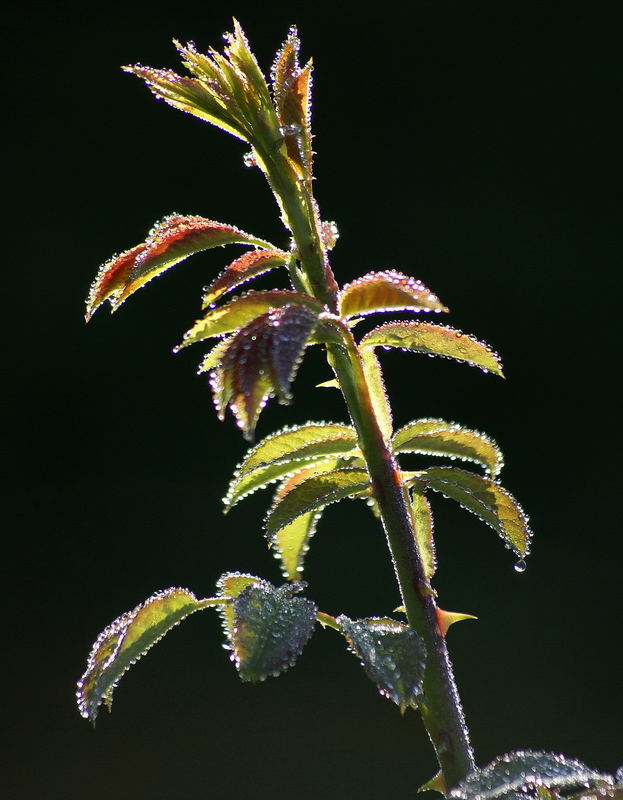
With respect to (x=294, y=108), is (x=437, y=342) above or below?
below

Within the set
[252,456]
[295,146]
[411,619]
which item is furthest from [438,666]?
[295,146]

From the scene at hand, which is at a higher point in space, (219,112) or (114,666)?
(219,112)

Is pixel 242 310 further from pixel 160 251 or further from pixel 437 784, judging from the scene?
pixel 437 784

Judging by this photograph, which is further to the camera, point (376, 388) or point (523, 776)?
point (376, 388)

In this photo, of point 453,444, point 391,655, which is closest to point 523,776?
point 391,655

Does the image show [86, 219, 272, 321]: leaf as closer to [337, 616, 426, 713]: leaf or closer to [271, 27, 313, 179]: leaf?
[271, 27, 313, 179]: leaf

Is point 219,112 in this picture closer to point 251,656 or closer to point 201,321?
point 201,321

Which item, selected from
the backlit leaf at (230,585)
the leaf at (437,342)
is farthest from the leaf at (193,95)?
the backlit leaf at (230,585)
